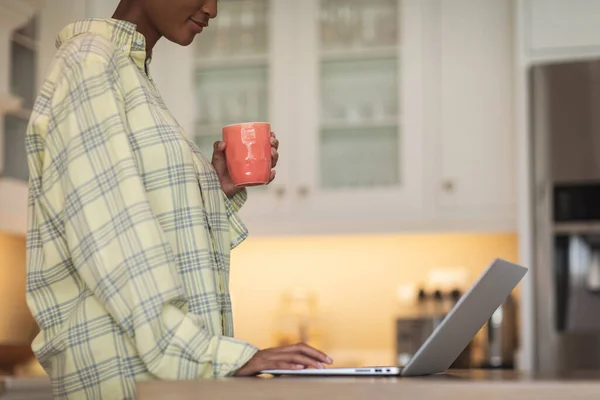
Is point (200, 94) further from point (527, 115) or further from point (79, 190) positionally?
point (79, 190)

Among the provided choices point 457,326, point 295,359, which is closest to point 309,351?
point 295,359

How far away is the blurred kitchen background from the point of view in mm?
2852

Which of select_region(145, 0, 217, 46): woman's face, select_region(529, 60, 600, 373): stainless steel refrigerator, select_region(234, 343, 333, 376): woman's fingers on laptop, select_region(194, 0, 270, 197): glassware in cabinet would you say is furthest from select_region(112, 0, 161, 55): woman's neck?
select_region(194, 0, 270, 197): glassware in cabinet

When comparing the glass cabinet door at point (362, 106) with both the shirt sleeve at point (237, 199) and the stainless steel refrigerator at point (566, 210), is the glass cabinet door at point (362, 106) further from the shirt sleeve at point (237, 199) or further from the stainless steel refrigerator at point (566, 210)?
the shirt sleeve at point (237, 199)

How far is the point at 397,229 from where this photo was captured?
3205mm

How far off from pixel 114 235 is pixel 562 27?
2.25 meters

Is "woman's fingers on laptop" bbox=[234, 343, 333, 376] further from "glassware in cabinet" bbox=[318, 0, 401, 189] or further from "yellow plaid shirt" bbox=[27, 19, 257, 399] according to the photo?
"glassware in cabinet" bbox=[318, 0, 401, 189]

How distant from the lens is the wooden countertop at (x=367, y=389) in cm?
83

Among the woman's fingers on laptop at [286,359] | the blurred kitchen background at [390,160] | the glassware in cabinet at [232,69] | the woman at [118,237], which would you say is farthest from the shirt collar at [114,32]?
the glassware in cabinet at [232,69]

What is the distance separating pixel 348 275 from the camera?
3564 mm

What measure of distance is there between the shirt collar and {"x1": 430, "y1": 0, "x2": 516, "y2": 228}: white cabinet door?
1.98 metres

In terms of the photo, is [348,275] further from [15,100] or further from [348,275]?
[15,100]

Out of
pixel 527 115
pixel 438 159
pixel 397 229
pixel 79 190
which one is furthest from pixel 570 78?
pixel 79 190

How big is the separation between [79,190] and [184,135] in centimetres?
21
